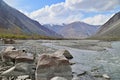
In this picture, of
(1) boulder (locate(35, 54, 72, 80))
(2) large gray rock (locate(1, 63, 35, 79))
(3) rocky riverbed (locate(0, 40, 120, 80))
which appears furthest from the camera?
(3) rocky riverbed (locate(0, 40, 120, 80))

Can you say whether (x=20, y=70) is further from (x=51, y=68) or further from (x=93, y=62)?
(x=93, y=62)

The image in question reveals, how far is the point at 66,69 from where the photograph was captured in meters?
22.5

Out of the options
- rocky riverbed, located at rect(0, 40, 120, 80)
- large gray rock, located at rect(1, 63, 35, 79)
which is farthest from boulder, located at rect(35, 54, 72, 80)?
large gray rock, located at rect(1, 63, 35, 79)

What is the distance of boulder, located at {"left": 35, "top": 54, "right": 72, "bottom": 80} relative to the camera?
70.5ft

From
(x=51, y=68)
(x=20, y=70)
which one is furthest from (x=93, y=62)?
(x=51, y=68)

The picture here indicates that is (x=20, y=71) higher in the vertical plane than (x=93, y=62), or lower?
higher

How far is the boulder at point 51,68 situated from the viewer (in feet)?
70.5

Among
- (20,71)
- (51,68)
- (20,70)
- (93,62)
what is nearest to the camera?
(51,68)

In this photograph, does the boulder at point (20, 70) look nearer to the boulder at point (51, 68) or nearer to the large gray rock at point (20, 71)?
the large gray rock at point (20, 71)

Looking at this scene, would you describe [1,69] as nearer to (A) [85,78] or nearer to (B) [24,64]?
(B) [24,64]

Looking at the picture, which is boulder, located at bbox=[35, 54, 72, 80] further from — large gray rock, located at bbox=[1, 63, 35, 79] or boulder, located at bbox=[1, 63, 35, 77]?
boulder, located at bbox=[1, 63, 35, 77]

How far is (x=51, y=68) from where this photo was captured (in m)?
21.7

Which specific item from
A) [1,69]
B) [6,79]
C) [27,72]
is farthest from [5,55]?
[6,79]

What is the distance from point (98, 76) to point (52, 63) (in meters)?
5.94
